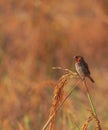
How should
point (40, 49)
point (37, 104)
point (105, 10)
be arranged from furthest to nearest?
1. point (105, 10)
2. point (40, 49)
3. point (37, 104)

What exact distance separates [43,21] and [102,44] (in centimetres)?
126

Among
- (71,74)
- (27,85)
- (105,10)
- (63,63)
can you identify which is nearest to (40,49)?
(63,63)

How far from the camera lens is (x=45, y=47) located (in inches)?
412

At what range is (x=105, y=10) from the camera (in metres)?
11.4

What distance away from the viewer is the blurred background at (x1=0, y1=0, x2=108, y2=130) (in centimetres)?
758

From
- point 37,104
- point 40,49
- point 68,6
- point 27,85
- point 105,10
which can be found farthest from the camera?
point 68,6

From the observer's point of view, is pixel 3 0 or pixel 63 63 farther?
pixel 3 0

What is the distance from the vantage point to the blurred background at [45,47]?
758 centimetres

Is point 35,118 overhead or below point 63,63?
below

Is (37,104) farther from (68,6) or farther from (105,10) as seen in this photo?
(68,6)

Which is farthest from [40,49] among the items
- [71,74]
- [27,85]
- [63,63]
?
[71,74]

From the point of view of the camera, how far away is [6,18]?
1205 cm

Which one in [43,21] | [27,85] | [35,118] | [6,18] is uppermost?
[6,18]

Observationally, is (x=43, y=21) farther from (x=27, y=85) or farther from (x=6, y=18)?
(x=27, y=85)
